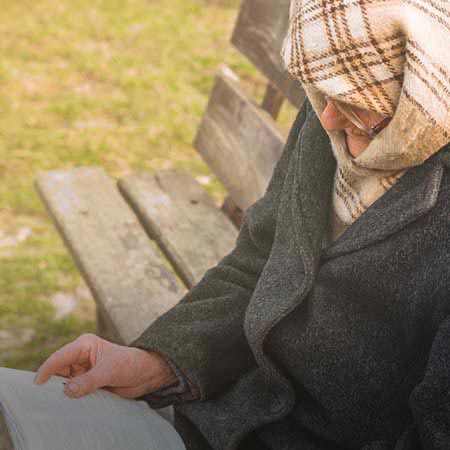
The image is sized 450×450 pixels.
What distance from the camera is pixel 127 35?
586 centimetres

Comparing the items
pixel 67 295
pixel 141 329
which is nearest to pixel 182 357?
pixel 141 329

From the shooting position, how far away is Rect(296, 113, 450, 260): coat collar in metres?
1.54

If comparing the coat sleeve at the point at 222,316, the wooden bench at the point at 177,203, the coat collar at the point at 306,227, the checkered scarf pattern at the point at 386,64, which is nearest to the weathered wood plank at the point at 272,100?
the wooden bench at the point at 177,203

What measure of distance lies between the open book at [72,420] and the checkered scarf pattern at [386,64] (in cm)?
69

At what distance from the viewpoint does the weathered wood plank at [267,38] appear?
289cm

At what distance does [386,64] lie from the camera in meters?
1.47

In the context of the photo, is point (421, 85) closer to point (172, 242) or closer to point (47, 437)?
point (47, 437)

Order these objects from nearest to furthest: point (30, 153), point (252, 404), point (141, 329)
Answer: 1. point (252, 404)
2. point (141, 329)
3. point (30, 153)

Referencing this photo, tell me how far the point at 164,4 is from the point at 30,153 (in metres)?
2.28

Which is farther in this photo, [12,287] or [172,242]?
[12,287]

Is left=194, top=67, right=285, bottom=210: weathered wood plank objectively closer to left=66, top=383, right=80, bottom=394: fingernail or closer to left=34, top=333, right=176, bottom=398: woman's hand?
left=34, top=333, right=176, bottom=398: woman's hand

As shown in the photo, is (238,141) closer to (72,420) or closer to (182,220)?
(182,220)

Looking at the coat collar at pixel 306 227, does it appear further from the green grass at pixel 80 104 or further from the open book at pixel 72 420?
the green grass at pixel 80 104

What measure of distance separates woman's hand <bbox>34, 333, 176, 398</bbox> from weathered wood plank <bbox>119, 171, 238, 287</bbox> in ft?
2.35
